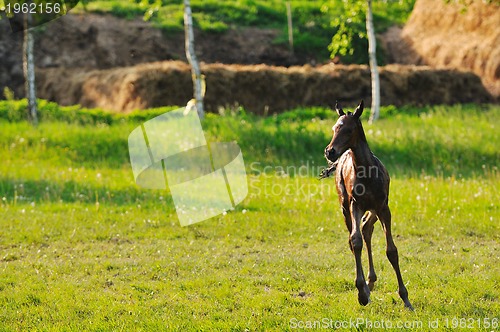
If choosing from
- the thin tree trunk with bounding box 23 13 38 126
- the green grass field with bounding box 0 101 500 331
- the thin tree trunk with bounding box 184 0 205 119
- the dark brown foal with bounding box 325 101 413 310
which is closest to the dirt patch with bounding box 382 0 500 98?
the green grass field with bounding box 0 101 500 331

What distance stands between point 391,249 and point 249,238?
4899 mm

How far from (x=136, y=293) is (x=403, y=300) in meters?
3.41

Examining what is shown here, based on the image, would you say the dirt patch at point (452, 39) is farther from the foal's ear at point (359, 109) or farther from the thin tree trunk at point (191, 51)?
the foal's ear at point (359, 109)

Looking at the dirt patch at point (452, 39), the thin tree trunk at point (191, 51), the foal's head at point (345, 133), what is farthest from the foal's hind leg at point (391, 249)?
the dirt patch at point (452, 39)

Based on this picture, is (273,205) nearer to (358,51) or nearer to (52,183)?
(52,183)

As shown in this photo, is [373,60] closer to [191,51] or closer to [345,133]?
[191,51]

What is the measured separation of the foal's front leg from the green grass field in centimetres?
28

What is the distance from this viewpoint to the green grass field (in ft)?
27.0

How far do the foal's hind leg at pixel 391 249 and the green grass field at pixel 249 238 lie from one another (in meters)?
0.17

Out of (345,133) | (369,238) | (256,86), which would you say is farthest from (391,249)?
(256,86)

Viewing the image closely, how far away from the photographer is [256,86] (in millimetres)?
28062

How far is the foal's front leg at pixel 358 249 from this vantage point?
762 centimetres

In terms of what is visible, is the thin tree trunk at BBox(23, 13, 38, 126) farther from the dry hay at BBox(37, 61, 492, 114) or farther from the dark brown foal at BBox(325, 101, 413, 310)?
the dark brown foal at BBox(325, 101, 413, 310)

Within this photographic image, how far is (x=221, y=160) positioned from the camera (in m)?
19.1
